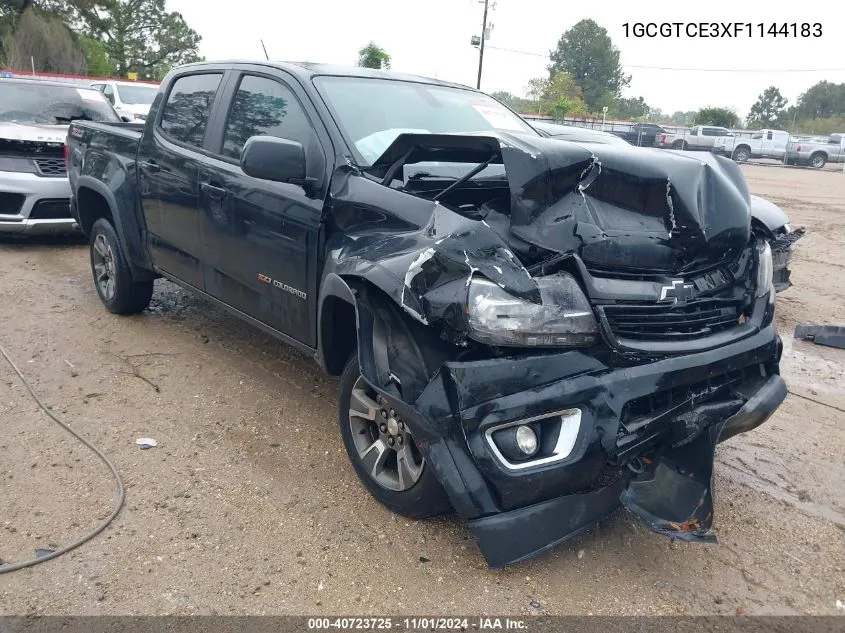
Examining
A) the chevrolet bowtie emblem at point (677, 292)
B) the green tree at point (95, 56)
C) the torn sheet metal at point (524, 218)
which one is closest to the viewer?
the torn sheet metal at point (524, 218)

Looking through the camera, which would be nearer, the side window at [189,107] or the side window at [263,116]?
the side window at [263,116]

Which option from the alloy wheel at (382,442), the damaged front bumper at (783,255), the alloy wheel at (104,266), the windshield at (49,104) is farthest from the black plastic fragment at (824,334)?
the windshield at (49,104)


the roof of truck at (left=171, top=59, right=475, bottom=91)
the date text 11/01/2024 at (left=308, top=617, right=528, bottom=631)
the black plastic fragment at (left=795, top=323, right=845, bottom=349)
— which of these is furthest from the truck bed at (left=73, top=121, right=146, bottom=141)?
the black plastic fragment at (left=795, top=323, right=845, bottom=349)

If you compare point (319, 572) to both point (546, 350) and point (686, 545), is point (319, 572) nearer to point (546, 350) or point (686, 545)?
point (546, 350)

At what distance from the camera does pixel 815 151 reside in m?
30.7

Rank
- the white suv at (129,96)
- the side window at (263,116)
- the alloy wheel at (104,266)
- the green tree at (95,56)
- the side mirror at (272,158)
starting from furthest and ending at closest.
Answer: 1. the green tree at (95,56)
2. the white suv at (129,96)
3. the alloy wheel at (104,266)
4. the side window at (263,116)
5. the side mirror at (272,158)

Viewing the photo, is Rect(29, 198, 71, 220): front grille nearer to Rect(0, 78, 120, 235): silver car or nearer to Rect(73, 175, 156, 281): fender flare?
Rect(0, 78, 120, 235): silver car

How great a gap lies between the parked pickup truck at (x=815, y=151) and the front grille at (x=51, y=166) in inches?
1241

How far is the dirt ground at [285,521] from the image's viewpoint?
99.8 inches

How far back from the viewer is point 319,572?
2.65 meters

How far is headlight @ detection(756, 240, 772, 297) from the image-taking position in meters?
2.99

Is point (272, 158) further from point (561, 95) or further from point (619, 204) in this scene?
point (561, 95)

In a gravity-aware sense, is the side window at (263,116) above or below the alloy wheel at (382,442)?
above

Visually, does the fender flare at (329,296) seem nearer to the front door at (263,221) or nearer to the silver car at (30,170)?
the front door at (263,221)
